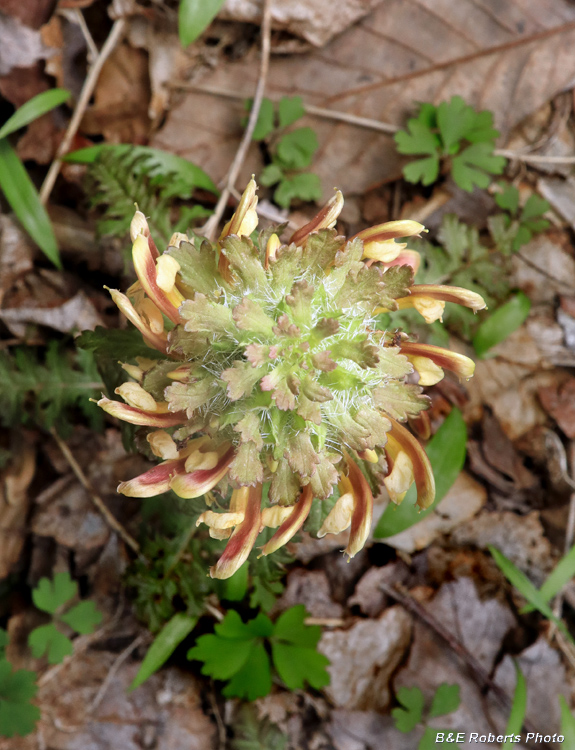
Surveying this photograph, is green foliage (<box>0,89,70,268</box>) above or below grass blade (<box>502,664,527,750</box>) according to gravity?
above

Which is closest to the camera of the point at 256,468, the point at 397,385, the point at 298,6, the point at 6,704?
the point at 256,468

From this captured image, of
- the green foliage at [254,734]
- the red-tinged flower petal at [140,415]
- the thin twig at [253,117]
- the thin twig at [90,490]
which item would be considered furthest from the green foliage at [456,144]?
the green foliage at [254,734]

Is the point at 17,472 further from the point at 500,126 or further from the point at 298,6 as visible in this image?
the point at 500,126

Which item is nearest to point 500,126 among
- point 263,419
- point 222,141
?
point 222,141

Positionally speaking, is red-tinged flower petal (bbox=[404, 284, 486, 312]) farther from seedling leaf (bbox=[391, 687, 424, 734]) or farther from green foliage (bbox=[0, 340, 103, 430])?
seedling leaf (bbox=[391, 687, 424, 734])

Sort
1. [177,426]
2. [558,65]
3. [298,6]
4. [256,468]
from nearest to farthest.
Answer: [256,468], [177,426], [298,6], [558,65]

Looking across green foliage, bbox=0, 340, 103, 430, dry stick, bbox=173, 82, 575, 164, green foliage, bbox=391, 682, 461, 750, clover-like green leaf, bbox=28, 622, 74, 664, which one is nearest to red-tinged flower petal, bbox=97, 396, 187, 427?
green foliage, bbox=0, 340, 103, 430
